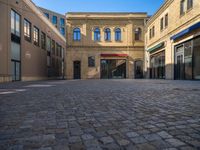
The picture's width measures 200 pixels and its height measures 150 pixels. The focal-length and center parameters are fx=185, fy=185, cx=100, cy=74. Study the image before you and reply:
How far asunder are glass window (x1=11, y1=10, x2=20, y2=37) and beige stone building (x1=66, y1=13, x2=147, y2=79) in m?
11.4

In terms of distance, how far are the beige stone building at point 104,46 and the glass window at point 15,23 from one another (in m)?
11.4

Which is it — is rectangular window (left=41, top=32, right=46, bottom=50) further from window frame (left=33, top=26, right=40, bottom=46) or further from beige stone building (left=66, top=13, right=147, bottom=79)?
beige stone building (left=66, top=13, right=147, bottom=79)

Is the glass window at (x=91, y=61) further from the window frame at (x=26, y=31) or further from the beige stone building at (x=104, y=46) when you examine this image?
the window frame at (x=26, y=31)

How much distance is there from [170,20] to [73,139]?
20.8 m

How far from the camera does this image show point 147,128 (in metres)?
2.72

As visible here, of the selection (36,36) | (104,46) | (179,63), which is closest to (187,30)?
(179,63)

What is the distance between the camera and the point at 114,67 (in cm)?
3003

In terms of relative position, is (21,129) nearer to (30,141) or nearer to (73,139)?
(30,141)

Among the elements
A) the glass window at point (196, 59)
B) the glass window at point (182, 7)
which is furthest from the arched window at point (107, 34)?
the glass window at point (196, 59)

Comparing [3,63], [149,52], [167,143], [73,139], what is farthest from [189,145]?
[149,52]

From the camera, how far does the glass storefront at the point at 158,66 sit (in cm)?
2281

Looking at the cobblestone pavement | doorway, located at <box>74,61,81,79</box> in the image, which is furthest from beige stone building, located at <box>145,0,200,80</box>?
the cobblestone pavement

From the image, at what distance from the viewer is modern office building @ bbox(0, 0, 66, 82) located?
53.1 feet

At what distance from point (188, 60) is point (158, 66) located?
786cm
